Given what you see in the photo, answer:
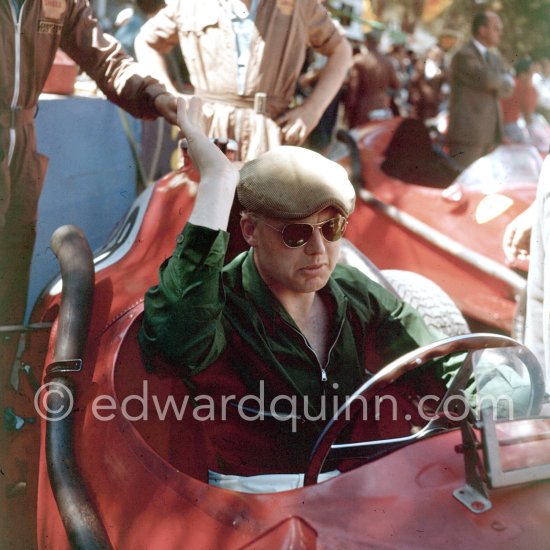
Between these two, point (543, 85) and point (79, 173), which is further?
point (543, 85)

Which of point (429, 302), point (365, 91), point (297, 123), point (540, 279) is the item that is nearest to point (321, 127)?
point (297, 123)

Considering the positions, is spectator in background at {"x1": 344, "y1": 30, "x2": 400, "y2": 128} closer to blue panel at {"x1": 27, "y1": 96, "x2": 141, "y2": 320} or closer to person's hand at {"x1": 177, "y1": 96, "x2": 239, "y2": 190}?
blue panel at {"x1": 27, "y1": 96, "x2": 141, "y2": 320}

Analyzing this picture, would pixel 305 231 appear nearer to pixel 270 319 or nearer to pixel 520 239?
pixel 270 319

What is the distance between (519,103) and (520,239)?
3.74 m

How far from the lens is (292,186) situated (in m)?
1.40

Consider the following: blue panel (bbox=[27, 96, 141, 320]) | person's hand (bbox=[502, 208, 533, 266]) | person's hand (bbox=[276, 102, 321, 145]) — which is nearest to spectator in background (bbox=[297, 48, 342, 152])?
person's hand (bbox=[276, 102, 321, 145])

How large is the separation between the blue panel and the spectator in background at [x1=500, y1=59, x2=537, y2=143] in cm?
325

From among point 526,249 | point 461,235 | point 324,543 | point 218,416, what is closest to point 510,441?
point 324,543

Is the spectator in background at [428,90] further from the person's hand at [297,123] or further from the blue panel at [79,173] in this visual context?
the blue panel at [79,173]

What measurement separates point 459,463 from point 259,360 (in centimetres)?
44

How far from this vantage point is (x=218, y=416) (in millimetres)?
1508

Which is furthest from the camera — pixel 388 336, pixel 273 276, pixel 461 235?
pixel 461 235

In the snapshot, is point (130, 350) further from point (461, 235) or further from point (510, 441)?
point (461, 235)

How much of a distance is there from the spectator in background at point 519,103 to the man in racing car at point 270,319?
12.8 ft
